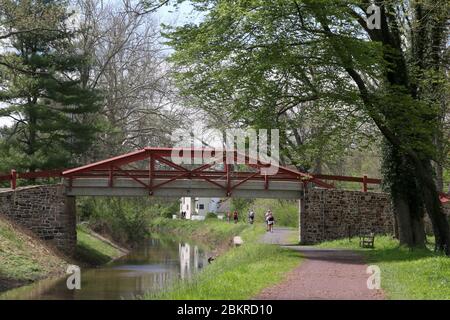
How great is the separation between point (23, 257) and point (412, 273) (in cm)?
1513

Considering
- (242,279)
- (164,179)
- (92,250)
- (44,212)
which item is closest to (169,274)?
(164,179)

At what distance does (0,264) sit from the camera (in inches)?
866

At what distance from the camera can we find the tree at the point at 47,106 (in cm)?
3206

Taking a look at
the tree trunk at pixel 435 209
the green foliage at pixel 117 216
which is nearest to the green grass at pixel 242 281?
the tree trunk at pixel 435 209

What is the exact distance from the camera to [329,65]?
19.7 metres

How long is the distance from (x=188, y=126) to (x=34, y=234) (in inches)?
504

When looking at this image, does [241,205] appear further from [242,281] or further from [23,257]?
[242,281]

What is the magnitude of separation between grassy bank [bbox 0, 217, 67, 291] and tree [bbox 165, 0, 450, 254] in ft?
28.4

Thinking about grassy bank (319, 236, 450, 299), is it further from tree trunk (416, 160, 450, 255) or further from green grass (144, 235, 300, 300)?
green grass (144, 235, 300, 300)

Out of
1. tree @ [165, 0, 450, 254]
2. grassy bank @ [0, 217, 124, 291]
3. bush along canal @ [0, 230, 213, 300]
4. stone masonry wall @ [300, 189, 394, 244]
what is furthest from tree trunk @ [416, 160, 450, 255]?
grassy bank @ [0, 217, 124, 291]

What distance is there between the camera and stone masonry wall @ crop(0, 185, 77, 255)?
92.1ft

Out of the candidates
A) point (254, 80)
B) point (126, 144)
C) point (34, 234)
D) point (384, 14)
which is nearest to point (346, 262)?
point (254, 80)

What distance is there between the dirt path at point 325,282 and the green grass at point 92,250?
47.9 ft

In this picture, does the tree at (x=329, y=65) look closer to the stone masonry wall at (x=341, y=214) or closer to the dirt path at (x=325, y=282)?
the dirt path at (x=325, y=282)
